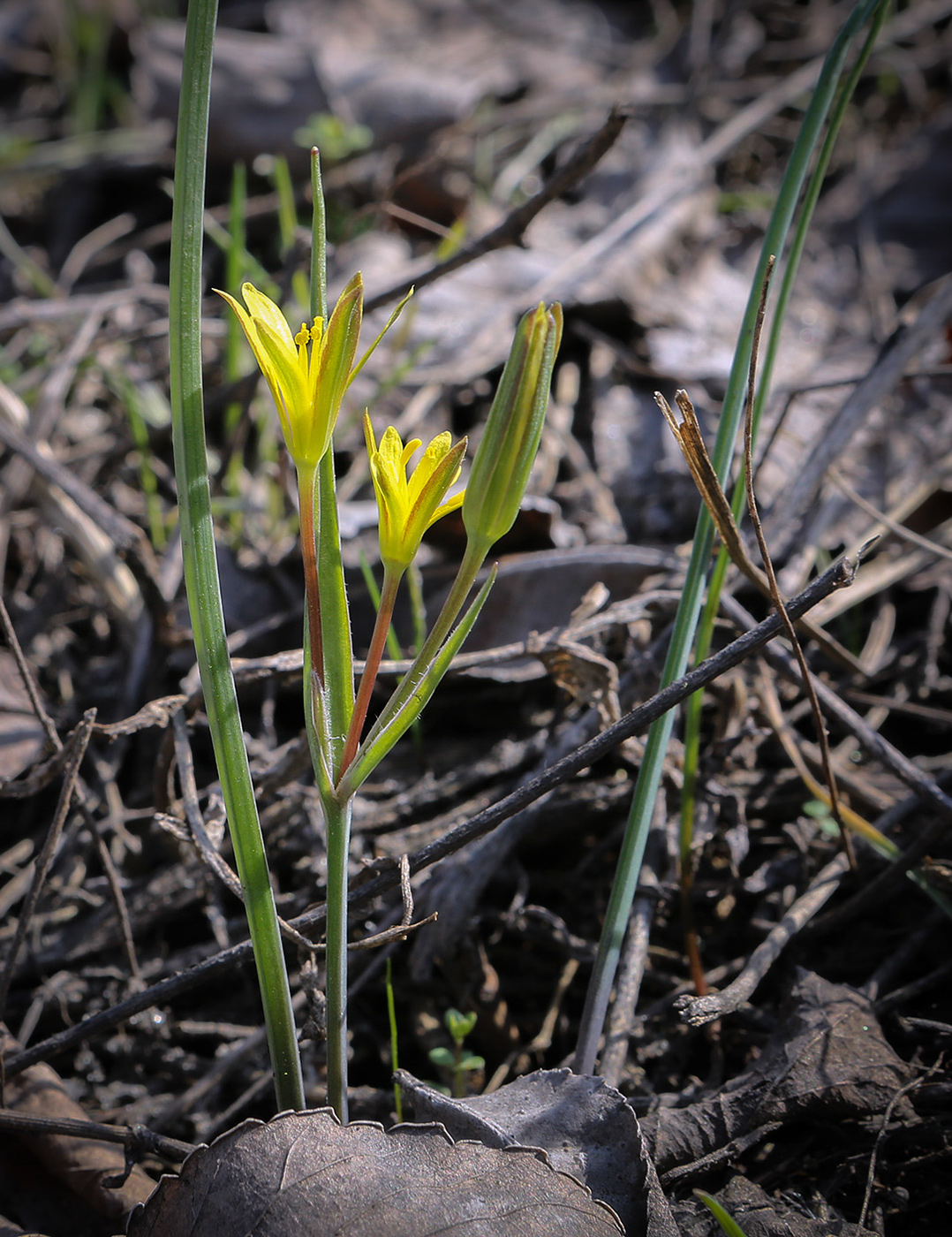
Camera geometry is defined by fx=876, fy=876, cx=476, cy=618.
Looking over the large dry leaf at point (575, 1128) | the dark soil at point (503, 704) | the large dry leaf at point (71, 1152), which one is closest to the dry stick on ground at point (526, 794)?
the dark soil at point (503, 704)

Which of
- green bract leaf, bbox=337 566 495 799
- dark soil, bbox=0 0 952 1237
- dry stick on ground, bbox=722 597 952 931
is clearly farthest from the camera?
dry stick on ground, bbox=722 597 952 931

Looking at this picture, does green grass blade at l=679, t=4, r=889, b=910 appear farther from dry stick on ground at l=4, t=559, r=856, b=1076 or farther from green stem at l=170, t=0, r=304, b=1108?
green stem at l=170, t=0, r=304, b=1108

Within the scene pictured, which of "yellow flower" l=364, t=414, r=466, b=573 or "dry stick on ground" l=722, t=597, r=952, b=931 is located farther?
"dry stick on ground" l=722, t=597, r=952, b=931

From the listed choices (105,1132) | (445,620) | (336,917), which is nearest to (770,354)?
(445,620)

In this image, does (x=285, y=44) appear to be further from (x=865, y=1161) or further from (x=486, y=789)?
(x=865, y=1161)

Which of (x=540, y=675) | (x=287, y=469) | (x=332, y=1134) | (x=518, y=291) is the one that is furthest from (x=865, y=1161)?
(x=518, y=291)

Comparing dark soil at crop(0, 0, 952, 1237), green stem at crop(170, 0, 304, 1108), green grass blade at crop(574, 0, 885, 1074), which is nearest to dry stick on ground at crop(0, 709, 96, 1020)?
dark soil at crop(0, 0, 952, 1237)

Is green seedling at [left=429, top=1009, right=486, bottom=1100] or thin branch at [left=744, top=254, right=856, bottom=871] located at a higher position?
thin branch at [left=744, top=254, right=856, bottom=871]

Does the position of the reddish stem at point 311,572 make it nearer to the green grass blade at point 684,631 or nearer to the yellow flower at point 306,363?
the yellow flower at point 306,363
